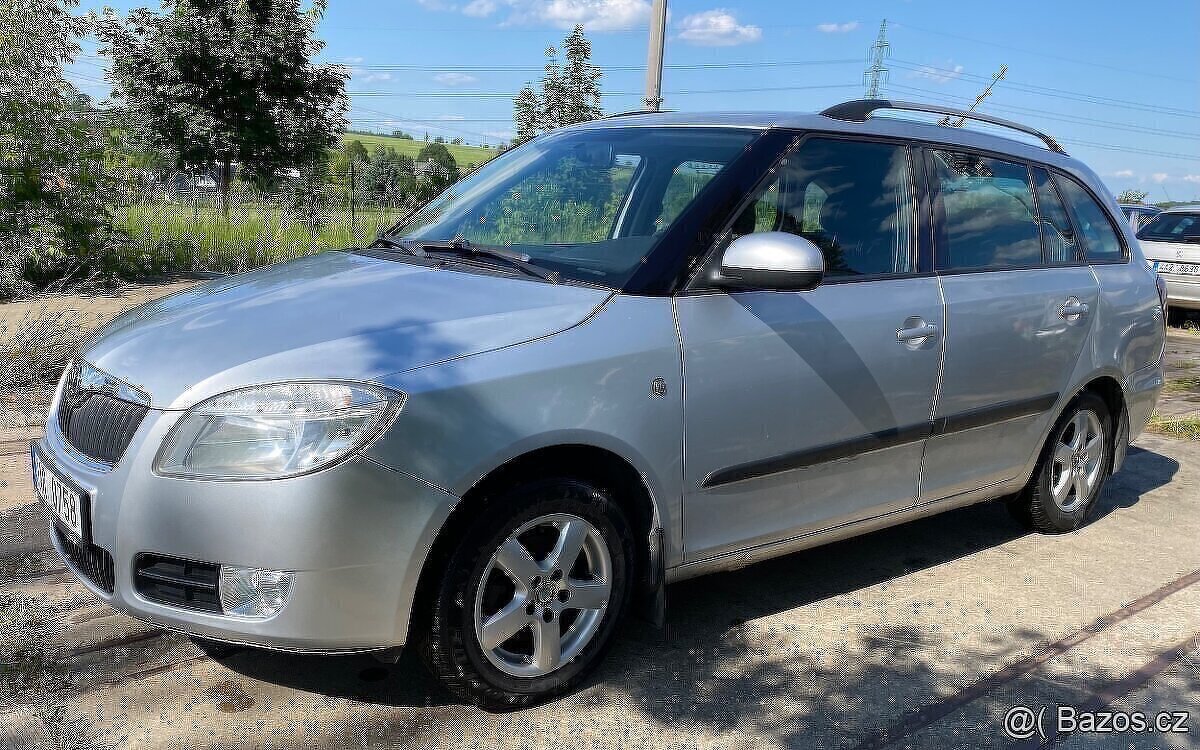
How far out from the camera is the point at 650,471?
3.07 m

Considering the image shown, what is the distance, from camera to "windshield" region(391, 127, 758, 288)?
342cm

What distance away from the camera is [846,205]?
12.4 ft

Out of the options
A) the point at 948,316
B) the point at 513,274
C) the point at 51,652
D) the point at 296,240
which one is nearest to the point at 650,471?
the point at 513,274

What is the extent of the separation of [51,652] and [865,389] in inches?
115

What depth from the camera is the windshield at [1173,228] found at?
46.8 feet

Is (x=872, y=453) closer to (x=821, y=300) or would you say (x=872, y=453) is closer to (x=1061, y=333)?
(x=821, y=300)

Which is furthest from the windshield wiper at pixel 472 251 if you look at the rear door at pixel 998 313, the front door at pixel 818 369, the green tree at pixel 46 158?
the green tree at pixel 46 158

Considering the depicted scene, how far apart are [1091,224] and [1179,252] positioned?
36.7ft

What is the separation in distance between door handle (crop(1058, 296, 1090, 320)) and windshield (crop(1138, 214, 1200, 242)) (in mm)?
11637

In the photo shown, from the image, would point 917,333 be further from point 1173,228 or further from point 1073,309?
point 1173,228

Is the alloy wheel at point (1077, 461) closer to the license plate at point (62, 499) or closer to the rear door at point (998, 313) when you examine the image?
the rear door at point (998, 313)

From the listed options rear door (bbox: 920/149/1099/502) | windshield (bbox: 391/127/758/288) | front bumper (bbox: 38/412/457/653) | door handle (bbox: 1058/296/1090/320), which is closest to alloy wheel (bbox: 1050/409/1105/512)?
rear door (bbox: 920/149/1099/502)

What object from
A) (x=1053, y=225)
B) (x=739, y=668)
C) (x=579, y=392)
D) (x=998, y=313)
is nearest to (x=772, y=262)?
(x=579, y=392)

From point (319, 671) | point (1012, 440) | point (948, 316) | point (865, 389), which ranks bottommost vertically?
point (319, 671)
